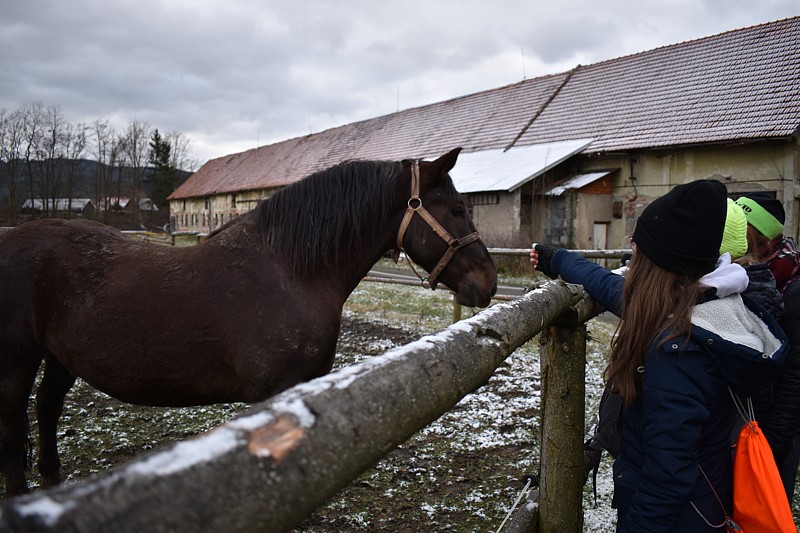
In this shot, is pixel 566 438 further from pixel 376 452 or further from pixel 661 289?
pixel 376 452

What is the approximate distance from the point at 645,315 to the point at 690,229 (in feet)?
1.02

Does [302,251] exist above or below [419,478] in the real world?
above

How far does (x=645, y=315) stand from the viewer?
5.15 feet

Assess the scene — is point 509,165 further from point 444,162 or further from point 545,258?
point 545,258

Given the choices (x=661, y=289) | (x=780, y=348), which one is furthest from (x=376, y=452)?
(x=780, y=348)

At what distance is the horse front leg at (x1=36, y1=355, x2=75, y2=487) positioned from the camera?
9.70 feet

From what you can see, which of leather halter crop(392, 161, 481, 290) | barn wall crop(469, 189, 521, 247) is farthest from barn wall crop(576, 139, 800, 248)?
leather halter crop(392, 161, 481, 290)

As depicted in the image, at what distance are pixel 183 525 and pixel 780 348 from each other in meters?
1.65

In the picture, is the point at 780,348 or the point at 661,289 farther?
the point at 661,289

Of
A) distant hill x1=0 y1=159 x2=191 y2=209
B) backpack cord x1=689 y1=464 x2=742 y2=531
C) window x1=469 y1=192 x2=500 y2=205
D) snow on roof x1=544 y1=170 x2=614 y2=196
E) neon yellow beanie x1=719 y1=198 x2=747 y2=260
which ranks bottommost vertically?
backpack cord x1=689 y1=464 x2=742 y2=531

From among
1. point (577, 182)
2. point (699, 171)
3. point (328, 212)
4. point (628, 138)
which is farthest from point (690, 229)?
point (628, 138)

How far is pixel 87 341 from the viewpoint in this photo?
2.40m

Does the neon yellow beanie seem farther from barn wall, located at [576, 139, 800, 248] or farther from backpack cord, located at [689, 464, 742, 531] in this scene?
barn wall, located at [576, 139, 800, 248]

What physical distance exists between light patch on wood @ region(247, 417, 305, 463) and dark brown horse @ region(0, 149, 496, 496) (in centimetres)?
162
